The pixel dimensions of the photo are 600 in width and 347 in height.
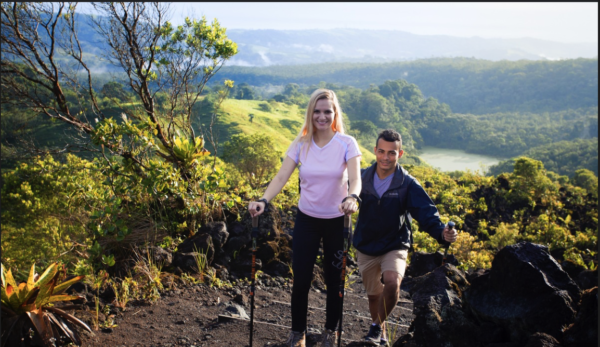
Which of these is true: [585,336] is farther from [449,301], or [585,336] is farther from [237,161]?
[237,161]

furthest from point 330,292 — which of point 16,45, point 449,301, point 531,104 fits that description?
point 531,104

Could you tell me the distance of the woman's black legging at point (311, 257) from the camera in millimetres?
2768

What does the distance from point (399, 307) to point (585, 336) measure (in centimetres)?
205

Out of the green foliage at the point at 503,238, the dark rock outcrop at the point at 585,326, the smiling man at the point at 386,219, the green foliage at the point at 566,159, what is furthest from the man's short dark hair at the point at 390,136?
the green foliage at the point at 566,159

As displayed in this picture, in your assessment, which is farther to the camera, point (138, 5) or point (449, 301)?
point (138, 5)

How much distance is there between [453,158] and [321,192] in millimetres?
90394

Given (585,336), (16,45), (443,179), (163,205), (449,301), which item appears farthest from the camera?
(443,179)

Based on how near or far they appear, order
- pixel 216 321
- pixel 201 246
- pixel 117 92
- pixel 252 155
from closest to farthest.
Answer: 1. pixel 216 321
2. pixel 201 246
3. pixel 117 92
4. pixel 252 155

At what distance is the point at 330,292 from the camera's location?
113 inches

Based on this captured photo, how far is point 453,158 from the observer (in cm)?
8750

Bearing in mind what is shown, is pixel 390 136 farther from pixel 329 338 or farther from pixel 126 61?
pixel 126 61

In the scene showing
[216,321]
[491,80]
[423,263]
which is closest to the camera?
[216,321]

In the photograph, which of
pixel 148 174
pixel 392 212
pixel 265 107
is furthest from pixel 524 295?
pixel 265 107

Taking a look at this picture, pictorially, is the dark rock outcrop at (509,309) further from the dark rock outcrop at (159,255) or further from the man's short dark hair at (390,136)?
the dark rock outcrop at (159,255)
